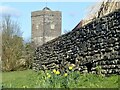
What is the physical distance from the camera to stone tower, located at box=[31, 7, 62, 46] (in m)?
39.3

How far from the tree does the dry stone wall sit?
11825mm

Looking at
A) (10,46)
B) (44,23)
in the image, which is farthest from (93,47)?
(44,23)

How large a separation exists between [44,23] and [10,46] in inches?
Answer: 531

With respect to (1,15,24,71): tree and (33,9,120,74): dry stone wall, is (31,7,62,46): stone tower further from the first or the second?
(33,9,120,74): dry stone wall

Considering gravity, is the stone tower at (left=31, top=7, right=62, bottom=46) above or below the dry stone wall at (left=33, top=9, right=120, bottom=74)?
above

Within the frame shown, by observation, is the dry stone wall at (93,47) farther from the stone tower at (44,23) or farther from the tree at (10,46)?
the stone tower at (44,23)

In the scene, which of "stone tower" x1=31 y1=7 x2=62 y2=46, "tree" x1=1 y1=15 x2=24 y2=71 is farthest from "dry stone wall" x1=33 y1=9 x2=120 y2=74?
"stone tower" x1=31 y1=7 x2=62 y2=46

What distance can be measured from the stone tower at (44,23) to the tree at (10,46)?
10217 mm

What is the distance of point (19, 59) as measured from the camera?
87.9ft

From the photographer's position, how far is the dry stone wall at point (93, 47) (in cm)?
909

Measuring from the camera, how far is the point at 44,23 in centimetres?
3988

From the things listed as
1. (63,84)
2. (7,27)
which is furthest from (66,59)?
(7,27)

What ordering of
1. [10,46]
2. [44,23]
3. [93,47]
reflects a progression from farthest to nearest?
1. [44,23]
2. [10,46]
3. [93,47]

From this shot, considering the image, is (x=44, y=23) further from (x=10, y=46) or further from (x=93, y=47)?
(x=93, y=47)
